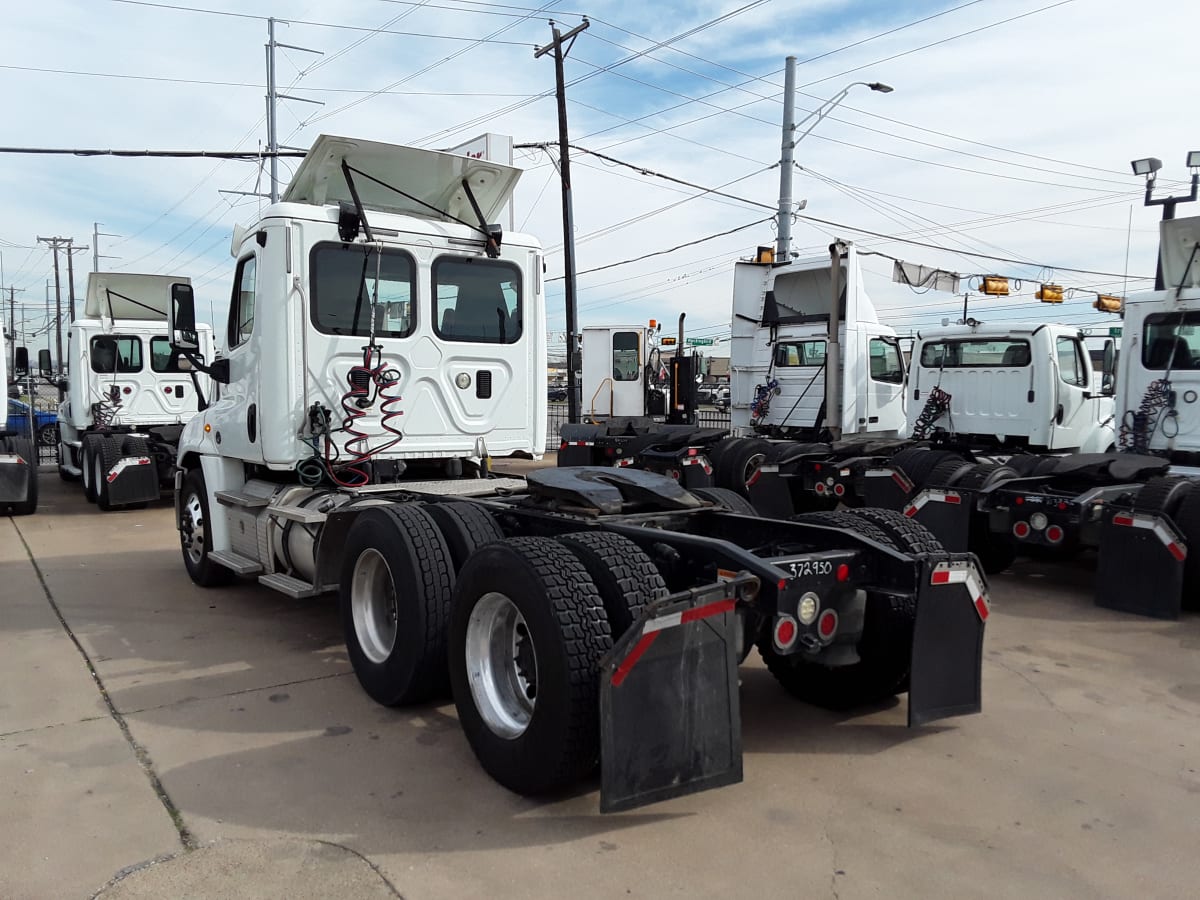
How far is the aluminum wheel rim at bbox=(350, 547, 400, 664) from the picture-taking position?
16.3ft

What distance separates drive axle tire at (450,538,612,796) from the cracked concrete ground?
0.23m

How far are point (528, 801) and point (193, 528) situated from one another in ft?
16.9

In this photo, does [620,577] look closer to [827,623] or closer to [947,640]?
[827,623]

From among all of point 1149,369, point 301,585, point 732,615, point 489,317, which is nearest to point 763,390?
point 1149,369

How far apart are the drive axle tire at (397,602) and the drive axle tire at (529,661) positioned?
0.41 metres

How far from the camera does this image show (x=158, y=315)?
1433 cm

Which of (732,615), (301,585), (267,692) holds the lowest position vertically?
(267,692)

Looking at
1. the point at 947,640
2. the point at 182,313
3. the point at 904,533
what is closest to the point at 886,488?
the point at 904,533

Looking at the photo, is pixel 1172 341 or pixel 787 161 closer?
pixel 1172 341

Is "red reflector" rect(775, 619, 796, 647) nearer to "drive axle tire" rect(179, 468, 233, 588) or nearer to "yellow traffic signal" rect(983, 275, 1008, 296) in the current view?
"drive axle tire" rect(179, 468, 233, 588)

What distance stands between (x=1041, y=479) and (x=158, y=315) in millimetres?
12917

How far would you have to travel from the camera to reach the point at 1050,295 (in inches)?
802

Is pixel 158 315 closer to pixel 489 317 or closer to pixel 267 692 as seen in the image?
pixel 489 317

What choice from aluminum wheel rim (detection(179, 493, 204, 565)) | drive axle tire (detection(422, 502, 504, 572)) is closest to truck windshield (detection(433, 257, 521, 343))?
drive axle tire (detection(422, 502, 504, 572))
